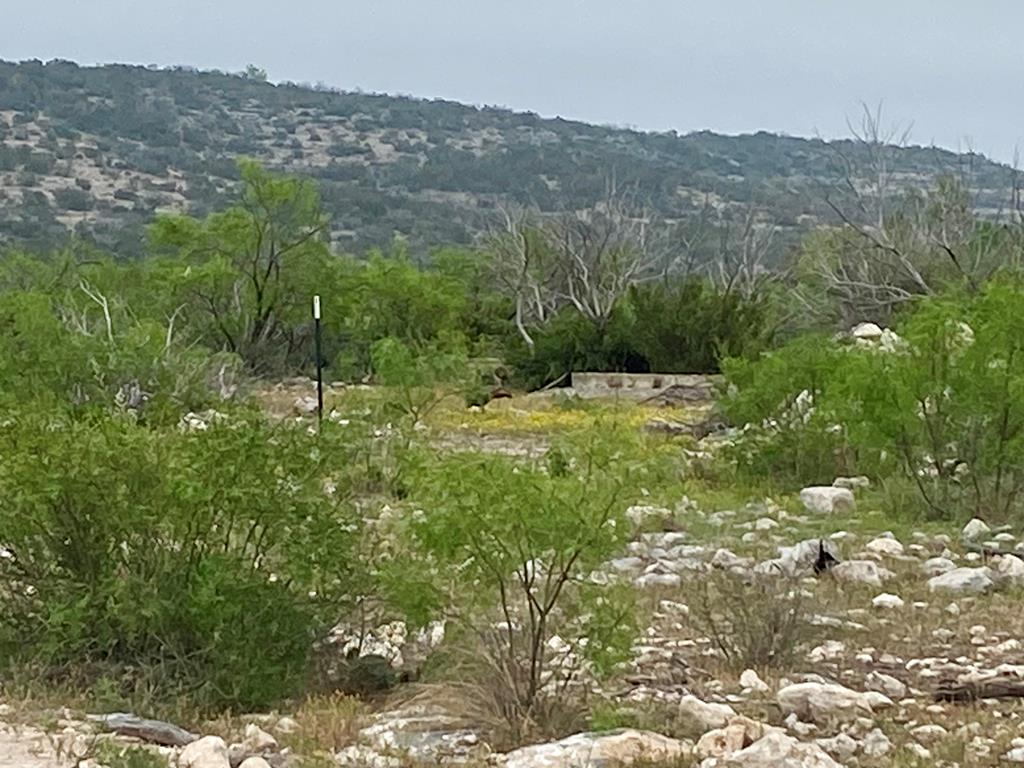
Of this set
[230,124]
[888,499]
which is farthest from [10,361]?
[230,124]

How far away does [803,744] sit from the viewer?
576 cm

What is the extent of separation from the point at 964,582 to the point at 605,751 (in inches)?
153

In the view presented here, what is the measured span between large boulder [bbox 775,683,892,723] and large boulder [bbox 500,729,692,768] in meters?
0.63

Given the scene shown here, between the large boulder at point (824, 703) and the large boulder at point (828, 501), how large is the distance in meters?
5.74

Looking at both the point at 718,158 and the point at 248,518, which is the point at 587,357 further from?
the point at 718,158

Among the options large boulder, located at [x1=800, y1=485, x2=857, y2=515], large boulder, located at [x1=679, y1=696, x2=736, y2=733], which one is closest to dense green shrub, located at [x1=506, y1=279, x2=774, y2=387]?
large boulder, located at [x1=800, y1=485, x2=857, y2=515]

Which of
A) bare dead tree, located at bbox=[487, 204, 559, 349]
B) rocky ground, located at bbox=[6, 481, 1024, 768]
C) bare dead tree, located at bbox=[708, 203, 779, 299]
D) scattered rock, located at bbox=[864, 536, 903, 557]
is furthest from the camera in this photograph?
bare dead tree, located at bbox=[708, 203, 779, 299]

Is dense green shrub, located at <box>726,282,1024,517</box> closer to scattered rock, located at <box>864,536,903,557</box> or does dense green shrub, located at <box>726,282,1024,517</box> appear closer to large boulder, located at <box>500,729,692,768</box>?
scattered rock, located at <box>864,536,903,557</box>

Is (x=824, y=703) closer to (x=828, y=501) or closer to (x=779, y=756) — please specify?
(x=779, y=756)

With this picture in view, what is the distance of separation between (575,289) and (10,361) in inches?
575

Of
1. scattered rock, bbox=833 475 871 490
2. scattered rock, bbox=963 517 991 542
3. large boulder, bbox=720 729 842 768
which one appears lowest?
scattered rock, bbox=833 475 871 490

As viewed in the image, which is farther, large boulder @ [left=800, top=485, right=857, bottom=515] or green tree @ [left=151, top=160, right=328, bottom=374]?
green tree @ [left=151, top=160, right=328, bottom=374]

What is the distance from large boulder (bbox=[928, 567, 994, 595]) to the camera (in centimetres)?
895

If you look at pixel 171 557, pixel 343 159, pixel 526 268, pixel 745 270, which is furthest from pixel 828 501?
pixel 343 159
